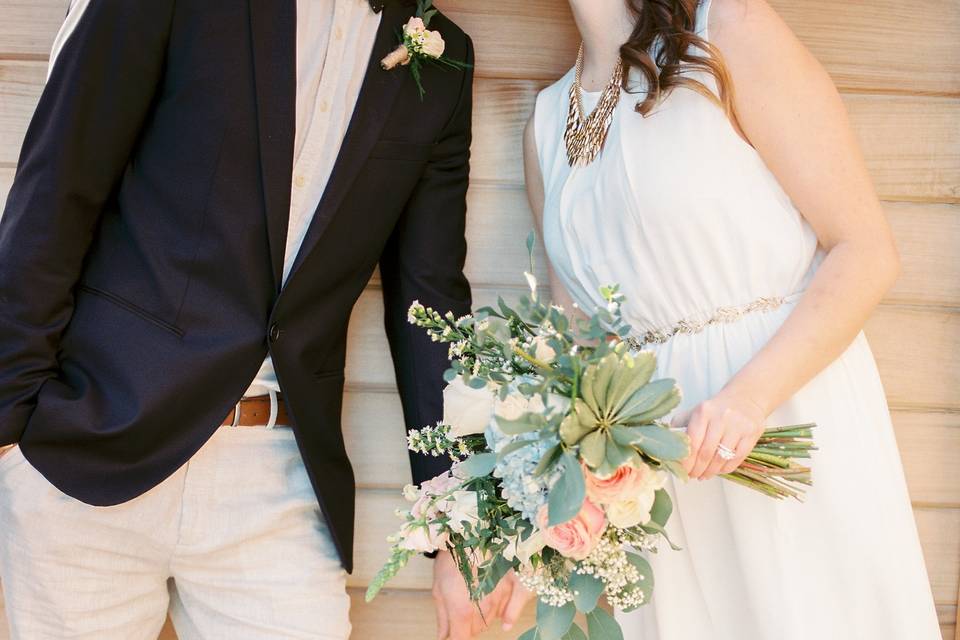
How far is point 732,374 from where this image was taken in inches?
60.9

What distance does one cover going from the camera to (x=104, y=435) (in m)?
1.51

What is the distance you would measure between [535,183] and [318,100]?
1.76ft

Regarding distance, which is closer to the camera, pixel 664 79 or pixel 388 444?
pixel 664 79

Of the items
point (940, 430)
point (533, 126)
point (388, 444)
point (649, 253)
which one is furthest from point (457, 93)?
point (940, 430)

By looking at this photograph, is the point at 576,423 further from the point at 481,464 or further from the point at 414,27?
the point at 414,27

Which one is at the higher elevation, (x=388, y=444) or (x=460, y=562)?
(x=460, y=562)

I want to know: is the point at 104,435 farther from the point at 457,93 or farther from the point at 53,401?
the point at 457,93

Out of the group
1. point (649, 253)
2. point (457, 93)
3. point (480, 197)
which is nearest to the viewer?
point (649, 253)

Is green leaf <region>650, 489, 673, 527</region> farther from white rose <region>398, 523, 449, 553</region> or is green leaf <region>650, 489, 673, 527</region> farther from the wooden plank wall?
the wooden plank wall

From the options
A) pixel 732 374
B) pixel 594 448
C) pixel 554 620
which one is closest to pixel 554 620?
pixel 554 620

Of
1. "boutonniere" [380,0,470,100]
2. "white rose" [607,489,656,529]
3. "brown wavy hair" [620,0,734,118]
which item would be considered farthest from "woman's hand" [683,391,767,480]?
"boutonniere" [380,0,470,100]

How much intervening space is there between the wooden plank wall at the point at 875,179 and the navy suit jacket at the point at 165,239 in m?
0.34

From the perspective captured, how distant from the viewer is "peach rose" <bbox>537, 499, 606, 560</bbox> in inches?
45.0

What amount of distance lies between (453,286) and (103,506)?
2.65ft
